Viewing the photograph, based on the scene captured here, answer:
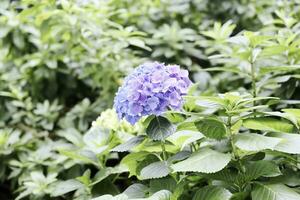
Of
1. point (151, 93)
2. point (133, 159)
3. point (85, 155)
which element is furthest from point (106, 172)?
point (151, 93)

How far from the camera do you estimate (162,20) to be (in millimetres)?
3211

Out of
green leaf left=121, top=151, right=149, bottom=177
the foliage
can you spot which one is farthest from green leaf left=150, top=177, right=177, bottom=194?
green leaf left=121, top=151, right=149, bottom=177

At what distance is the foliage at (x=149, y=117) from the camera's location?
55.7 inches

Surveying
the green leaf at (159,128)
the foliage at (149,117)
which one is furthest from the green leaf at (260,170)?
the green leaf at (159,128)

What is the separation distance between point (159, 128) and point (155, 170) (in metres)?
0.12

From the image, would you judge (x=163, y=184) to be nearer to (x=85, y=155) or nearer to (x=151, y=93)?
(x=151, y=93)

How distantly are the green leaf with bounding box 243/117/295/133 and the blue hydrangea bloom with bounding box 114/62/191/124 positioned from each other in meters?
0.20

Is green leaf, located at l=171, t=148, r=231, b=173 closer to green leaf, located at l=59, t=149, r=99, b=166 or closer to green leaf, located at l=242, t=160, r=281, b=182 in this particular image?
green leaf, located at l=242, t=160, r=281, b=182

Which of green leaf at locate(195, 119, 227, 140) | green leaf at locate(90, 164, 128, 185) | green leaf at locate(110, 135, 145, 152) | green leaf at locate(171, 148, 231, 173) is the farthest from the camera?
green leaf at locate(90, 164, 128, 185)

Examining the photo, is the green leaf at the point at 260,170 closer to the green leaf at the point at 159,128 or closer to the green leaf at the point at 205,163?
the green leaf at the point at 205,163

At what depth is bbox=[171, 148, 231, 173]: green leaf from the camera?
1276 mm

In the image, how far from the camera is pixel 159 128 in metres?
1.47

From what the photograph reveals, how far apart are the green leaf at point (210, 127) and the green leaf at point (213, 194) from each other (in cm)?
14

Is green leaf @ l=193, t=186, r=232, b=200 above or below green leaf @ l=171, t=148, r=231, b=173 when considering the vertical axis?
below
